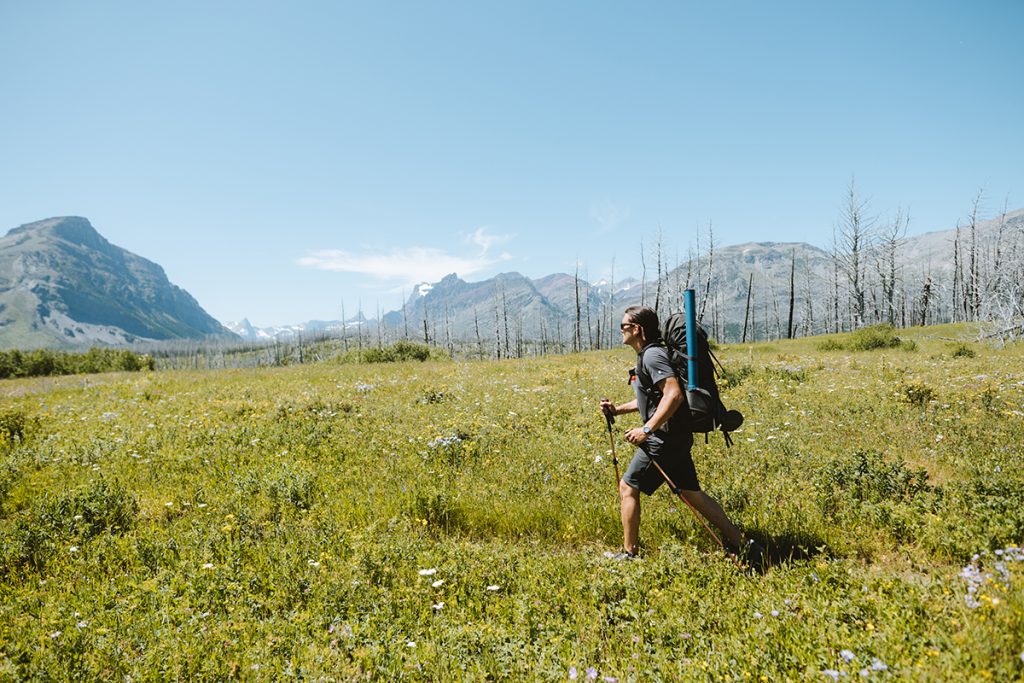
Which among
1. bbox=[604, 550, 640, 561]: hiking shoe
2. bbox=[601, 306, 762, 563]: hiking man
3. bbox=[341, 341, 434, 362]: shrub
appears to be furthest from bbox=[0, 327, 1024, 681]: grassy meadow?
bbox=[341, 341, 434, 362]: shrub

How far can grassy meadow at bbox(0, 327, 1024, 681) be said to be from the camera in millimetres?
3658

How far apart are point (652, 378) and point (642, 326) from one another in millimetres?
628

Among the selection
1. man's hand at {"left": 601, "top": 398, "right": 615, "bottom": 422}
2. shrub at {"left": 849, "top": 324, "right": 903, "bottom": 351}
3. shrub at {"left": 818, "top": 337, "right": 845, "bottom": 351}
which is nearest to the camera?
man's hand at {"left": 601, "top": 398, "right": 615, "bottom": 422}

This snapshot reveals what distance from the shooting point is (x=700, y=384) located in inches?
191

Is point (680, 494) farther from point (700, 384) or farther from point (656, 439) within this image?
point (700, 384)

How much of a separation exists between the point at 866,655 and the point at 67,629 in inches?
250

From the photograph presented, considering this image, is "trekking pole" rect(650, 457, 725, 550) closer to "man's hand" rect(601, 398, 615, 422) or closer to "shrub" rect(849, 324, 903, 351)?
"man's hand" rect(601, 398, 615, 422)

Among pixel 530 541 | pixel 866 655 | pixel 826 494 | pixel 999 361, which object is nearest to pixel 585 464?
pixel 530 541

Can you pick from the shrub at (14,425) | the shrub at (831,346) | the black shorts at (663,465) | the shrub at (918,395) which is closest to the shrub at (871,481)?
the black shorts at (663,465)

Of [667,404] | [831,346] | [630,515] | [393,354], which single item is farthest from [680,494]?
[393,354]

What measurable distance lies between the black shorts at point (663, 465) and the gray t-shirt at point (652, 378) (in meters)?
0.19

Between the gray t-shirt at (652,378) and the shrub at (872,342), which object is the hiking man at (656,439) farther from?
the shrub at (872,342)

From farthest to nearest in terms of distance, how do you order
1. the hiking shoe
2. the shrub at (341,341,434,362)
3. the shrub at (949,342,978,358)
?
the shrub at (341,341,434,362)
the shrub at (949,342,978,358)
the hiking shoe

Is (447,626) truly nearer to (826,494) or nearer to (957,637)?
(957,637)
